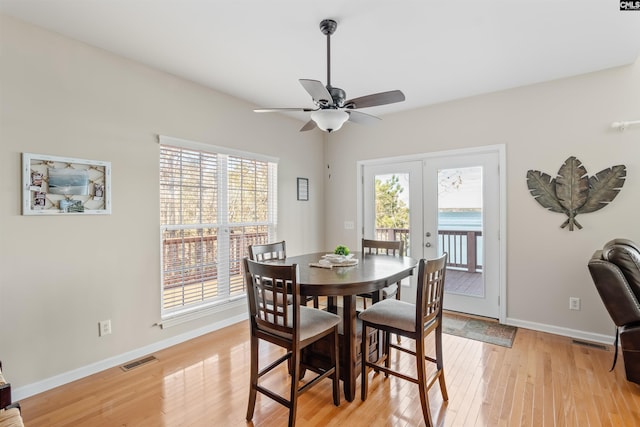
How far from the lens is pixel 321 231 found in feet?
16.3

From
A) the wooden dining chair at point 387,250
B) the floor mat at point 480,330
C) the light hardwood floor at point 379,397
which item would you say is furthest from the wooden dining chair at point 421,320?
the floor mat at point 480,330

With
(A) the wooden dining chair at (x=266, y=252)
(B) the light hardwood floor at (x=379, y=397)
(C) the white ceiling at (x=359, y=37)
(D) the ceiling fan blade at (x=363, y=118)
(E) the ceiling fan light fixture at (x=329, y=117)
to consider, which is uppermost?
(C) the white ceiling at (x=359, y=37)

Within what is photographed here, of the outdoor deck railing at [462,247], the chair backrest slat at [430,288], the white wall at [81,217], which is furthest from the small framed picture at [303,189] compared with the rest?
the chair backrest slat at [430,288]

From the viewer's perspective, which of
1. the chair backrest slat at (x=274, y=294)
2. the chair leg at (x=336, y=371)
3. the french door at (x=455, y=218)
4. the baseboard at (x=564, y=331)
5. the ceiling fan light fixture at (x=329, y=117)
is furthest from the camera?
the french door at (x=455, y=218)

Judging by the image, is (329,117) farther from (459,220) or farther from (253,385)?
(459,220)

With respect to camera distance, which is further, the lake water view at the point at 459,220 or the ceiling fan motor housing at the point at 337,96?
the lake water view at the point at 459,220

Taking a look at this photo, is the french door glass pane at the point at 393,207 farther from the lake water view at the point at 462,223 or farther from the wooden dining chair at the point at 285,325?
the wooden dining chair at the point at 285,325

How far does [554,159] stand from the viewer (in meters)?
3.26

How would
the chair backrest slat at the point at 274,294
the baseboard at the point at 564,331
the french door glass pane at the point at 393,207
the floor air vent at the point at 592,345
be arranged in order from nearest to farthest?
the chair backrest slat at the point at 274,294 < the floor air vent at the point at 592,345 < the baseboard at the point at 564,331 < the french door glass pane at the point at 393,207

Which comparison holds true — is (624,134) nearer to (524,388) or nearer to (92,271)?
(524,388)

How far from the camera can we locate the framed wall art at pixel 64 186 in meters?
2.26

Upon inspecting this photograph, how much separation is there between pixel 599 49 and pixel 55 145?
4489mm

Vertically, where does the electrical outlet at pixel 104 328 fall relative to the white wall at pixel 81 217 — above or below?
below

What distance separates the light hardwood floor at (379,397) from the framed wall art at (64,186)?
135 centimetres
